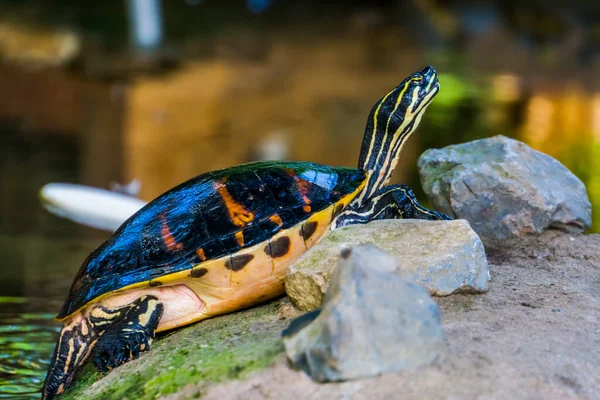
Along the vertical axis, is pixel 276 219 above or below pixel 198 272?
above

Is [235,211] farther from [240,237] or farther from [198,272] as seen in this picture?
[198,272]

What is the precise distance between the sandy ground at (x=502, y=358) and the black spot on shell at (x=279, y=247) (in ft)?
2.12

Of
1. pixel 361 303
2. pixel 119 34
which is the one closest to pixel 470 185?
pixel 361 303

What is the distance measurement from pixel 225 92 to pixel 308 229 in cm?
840

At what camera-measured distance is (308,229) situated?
2.90 meters

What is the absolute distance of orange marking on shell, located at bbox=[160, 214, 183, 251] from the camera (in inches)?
110

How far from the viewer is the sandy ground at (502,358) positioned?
78.8 inches

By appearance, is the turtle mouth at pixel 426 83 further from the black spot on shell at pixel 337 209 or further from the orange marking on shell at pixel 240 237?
the orange marking on shell at pixel 240 237

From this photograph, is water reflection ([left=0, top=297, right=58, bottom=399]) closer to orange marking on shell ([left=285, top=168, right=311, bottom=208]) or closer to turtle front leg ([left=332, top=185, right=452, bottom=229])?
orange marking on shell ([left=285, top=168, right=311, bottom=208])

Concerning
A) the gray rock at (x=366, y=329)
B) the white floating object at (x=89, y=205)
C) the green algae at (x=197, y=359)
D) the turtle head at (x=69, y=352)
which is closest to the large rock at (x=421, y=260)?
the green algae at (x=197, y=359)

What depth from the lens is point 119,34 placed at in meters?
14.6

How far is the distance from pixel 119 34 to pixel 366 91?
595cm

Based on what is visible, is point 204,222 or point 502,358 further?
point 204,222

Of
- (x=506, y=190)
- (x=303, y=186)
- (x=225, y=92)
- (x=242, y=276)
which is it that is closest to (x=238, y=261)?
(x=242, y=276)
